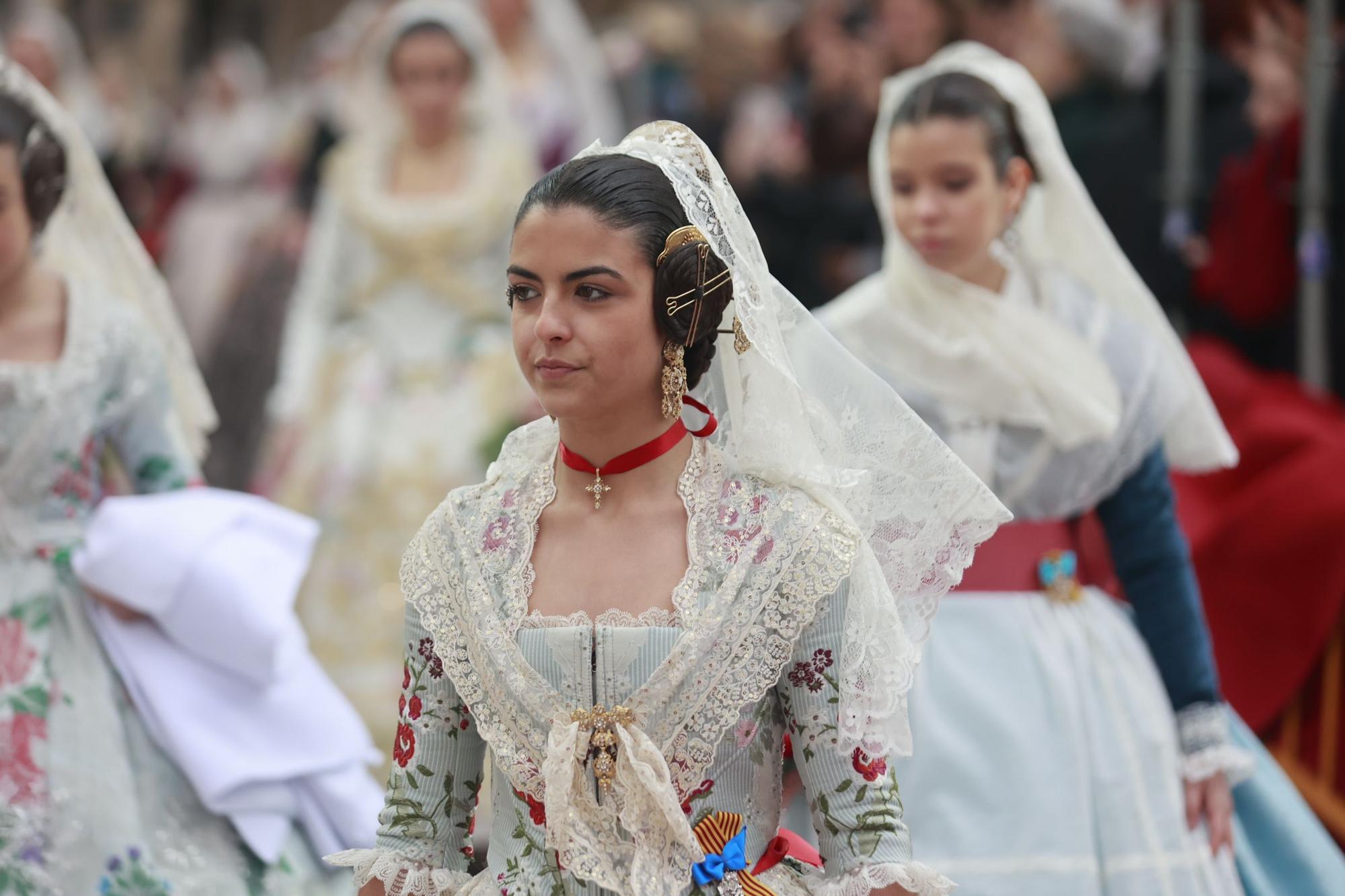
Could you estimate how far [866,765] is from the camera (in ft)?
7.86

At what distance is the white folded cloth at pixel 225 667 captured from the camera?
3459mm

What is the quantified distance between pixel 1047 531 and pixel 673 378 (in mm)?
1430

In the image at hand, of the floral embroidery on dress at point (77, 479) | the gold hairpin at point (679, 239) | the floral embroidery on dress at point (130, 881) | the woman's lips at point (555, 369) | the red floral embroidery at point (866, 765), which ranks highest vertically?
the gold hairpin at point (679, 239)

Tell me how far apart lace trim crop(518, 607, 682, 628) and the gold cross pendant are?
18 centimetres

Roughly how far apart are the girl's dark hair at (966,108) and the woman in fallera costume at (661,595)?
1.16 meters

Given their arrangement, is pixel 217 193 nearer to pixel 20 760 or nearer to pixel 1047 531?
pixel 20 760

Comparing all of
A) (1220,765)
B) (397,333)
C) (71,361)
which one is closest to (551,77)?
(397,333)

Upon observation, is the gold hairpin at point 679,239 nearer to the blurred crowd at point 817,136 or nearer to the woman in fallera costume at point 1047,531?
the woman in fallera costume at point 1047,531

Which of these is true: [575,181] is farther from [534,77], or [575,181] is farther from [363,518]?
[534,77]

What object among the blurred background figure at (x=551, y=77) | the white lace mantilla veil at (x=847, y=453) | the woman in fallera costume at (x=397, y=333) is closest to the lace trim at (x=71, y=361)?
the white lace mantilla veil at (x=847, y=453)

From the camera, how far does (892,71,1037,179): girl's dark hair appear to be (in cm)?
358

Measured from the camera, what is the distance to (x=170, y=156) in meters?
10.9

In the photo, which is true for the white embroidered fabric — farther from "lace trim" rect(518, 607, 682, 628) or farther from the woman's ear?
the woman's ear

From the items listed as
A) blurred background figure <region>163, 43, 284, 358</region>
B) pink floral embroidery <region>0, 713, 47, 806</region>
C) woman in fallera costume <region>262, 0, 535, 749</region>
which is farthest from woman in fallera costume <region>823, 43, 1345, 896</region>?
blurred background figure <region>163, 43, 284, 358</region>
